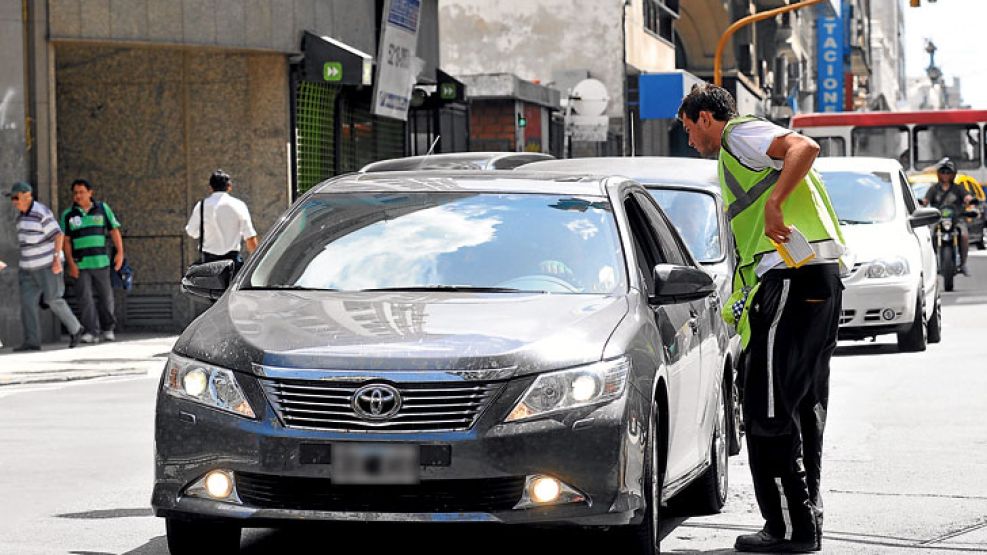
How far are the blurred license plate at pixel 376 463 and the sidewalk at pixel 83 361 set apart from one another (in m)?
10.1

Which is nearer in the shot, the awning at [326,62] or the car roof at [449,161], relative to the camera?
the car roof at [449,161]

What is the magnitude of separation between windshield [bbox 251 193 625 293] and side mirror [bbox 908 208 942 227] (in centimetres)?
1009

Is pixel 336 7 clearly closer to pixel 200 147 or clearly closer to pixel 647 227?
pixel 200 147

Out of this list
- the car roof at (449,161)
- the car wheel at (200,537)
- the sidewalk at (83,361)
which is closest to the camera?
the car wheel at (200,537)

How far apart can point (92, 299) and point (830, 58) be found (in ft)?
252

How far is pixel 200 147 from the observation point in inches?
940

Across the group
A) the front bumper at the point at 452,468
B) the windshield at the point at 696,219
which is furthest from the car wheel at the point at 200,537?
the windshield at the point at 696,219

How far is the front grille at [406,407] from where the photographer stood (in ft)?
20.9

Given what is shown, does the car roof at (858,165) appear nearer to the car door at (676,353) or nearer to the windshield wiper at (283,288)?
the car door at (676,353)

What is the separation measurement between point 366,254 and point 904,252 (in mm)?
10749

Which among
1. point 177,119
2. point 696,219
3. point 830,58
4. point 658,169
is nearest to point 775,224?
point 696,219

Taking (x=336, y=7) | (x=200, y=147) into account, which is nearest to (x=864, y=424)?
(x=200, y=147)

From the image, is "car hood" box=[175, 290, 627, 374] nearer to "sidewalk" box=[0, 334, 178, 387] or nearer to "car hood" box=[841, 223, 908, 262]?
"sidewalk" box=[0, 334, 178, 387]

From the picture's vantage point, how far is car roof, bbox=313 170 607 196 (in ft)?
26.2
